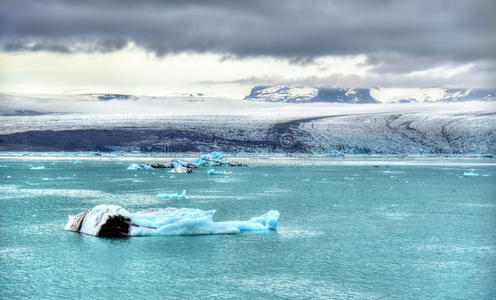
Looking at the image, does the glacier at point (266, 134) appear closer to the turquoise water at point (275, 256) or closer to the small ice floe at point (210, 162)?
the small ice floe at point (210, 162)

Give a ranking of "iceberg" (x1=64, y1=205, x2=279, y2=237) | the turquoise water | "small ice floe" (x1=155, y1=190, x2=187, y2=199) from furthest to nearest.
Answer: "small ice floe" (x1=155, y1=190, x2=187, y2=199) < "iceberg" (x1=64, y1=205, x2=279, y2=237) < the turquoise water

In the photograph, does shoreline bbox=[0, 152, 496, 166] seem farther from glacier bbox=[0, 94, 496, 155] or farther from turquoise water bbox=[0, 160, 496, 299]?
turquoise water bbox=[0, 160, 496, 299]

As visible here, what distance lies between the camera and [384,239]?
1282cm

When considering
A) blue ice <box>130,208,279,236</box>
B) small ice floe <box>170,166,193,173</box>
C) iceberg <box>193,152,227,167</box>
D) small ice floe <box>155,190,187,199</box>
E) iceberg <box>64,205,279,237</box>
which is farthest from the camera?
iceberg <box>193,152,227,167</box>

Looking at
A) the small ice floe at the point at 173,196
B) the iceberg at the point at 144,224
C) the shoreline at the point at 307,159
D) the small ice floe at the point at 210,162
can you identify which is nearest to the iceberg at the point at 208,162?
the small ice floe at the point at 210,162

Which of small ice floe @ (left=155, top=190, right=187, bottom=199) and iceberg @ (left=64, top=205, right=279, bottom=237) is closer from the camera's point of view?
iceberg @ (left=64, top=205, right=279, bottom=237)

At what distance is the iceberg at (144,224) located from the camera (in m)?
12.8

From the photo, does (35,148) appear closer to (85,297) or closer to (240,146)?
(240,146)

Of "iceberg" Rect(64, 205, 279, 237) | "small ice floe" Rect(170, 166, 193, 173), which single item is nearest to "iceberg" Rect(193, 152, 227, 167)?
"small ice floe" Rect(170, 166, 193, 173)

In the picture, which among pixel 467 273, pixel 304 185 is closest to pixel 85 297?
pixel 467 273

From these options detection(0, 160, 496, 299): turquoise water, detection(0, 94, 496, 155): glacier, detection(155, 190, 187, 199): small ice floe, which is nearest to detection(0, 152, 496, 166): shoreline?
detection(0, 94, 496, 155): glacier

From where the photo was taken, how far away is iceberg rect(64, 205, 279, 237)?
41.9 ft

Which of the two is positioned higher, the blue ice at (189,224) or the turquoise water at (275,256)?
the blue ice at (189,224)

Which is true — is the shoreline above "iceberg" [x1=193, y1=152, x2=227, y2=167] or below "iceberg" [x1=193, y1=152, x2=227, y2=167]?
below
